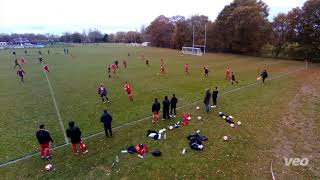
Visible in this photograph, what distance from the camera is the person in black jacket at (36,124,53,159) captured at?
11.0 m

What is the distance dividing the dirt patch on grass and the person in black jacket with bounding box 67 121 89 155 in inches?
364

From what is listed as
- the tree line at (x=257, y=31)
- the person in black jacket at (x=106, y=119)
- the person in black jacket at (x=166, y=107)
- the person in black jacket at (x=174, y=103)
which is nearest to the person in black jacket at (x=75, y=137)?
the person in black jacket at (x=106, y=119)

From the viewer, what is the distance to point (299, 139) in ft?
43.8

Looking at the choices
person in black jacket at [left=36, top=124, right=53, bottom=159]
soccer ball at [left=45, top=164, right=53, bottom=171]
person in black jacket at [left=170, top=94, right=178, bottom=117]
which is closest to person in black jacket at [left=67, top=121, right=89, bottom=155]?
person in black jacket at [left=36, top=124, right=53, bottom=159]

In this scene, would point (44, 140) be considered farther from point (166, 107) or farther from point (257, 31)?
point (257, 31)

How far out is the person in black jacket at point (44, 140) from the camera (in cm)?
1103

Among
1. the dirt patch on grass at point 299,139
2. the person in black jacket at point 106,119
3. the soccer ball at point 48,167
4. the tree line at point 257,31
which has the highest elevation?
the tree line at point 257,31

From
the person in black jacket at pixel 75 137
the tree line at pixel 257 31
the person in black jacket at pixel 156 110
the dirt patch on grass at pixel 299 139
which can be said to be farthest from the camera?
the tree line at pixel 257 31

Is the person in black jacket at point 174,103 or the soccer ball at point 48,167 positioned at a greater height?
the person in black jacket at point 174,103

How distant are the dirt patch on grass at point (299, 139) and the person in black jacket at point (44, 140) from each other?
10.5 m

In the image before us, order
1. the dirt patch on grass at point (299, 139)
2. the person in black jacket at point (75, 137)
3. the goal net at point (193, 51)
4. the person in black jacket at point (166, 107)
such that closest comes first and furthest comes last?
1. the dirt patch on grass at point (299, 139)
2. the person in black jacket at point (75, 137)
3. the person in black jacket at point (166, 107)
4. the goal net at point (193, 51)

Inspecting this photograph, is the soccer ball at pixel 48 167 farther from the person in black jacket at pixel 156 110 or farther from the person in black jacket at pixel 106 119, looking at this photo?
the person in black jacket at pixel 156 110

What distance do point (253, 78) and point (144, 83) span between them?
48.4 ft

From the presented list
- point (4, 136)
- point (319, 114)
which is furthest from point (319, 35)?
point (4, 136)
